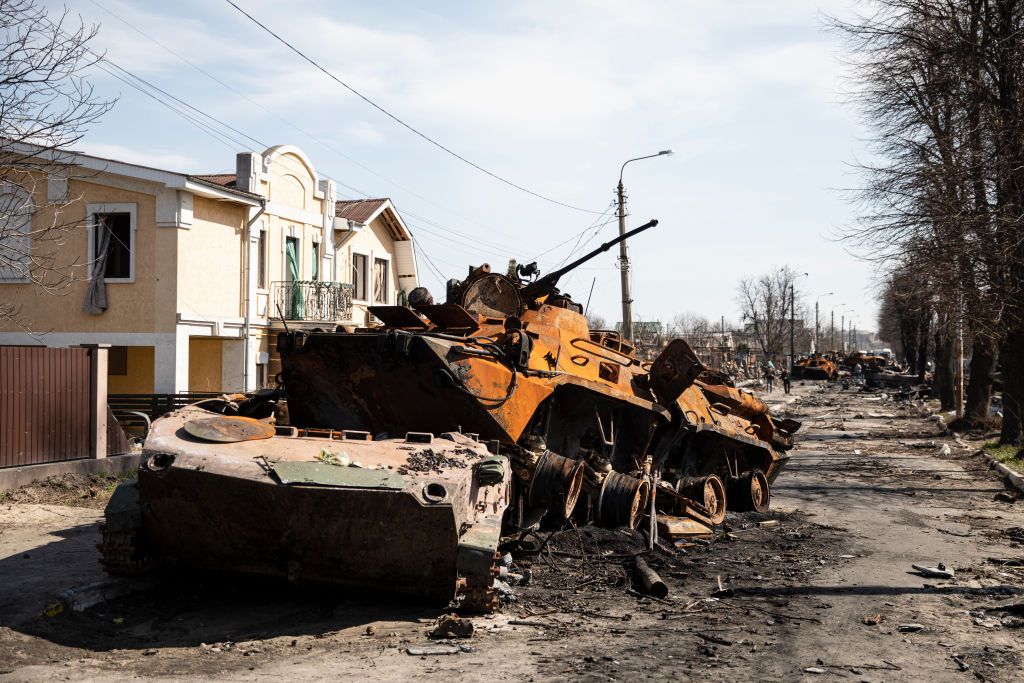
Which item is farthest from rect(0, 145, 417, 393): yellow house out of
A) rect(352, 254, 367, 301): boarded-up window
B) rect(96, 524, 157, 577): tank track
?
rect(96, 524, 157, 577): tank track

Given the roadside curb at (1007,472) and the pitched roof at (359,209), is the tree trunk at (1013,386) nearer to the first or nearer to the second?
the roadside curb at (1007,472)

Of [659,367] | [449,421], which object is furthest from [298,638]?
[659,367]

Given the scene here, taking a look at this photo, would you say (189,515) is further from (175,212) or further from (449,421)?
(175,212)

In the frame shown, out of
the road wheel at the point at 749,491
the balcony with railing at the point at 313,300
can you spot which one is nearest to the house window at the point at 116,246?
the balcony with railing at the point at 313,300

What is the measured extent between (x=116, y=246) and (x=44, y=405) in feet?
29.1

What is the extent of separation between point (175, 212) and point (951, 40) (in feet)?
51.5

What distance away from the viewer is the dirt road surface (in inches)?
245

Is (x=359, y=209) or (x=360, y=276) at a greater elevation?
(x=359, y=209)

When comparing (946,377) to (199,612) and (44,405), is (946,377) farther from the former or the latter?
(199,612)

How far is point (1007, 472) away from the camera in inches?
655

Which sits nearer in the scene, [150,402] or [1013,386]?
[1013,386]

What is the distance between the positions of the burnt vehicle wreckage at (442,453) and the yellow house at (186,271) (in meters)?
11.2

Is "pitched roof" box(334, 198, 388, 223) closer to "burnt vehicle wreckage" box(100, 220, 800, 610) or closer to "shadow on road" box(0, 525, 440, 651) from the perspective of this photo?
"burnt vehicle wreckage" box(100, 220, 800, 610)

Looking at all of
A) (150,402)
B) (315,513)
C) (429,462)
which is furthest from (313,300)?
(315,513)
